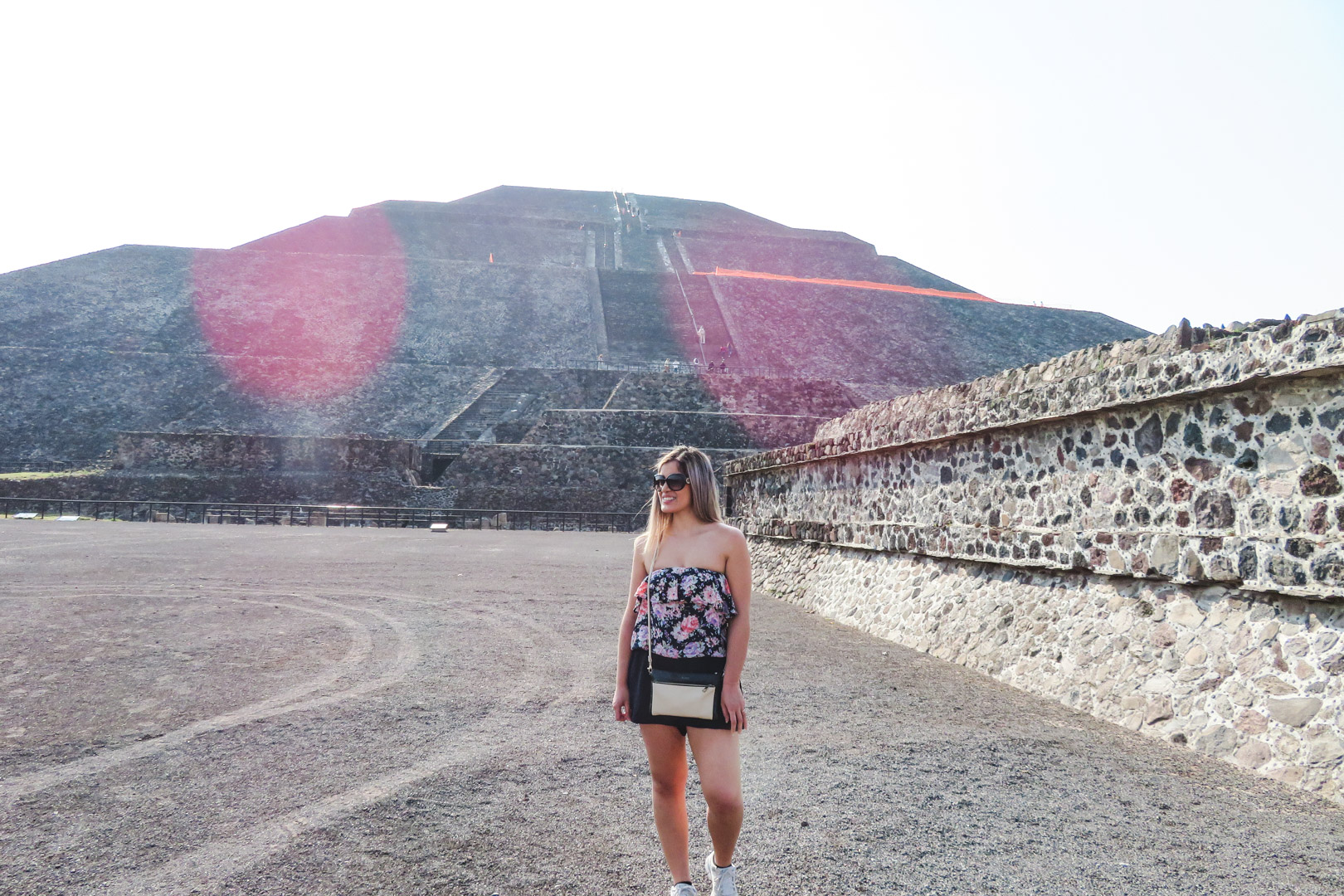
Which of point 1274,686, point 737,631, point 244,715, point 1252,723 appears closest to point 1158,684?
point 1252,723

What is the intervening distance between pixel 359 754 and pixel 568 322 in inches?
1374

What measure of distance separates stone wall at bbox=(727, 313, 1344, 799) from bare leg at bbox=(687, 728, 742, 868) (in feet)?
7.64

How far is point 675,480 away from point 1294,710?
261 cm

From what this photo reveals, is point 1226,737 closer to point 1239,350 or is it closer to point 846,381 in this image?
point 1239,350

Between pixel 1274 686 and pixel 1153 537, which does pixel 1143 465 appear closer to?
pixel 1153 537

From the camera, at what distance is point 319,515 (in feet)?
69.6

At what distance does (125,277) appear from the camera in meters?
37.8

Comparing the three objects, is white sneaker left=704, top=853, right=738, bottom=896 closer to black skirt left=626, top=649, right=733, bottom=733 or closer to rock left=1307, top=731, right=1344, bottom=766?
black skirt left=626, top=649, right=733, bottom=733

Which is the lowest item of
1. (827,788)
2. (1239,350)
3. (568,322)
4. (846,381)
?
(827,788)

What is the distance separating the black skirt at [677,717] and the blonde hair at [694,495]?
1.12 feet

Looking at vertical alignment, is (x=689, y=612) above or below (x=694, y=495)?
below

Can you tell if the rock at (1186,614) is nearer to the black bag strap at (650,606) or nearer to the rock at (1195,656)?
the rock at (1195,656)

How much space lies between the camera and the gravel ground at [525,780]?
2.69 m

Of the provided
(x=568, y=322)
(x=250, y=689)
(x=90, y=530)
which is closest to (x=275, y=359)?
(x=568, y=322)
